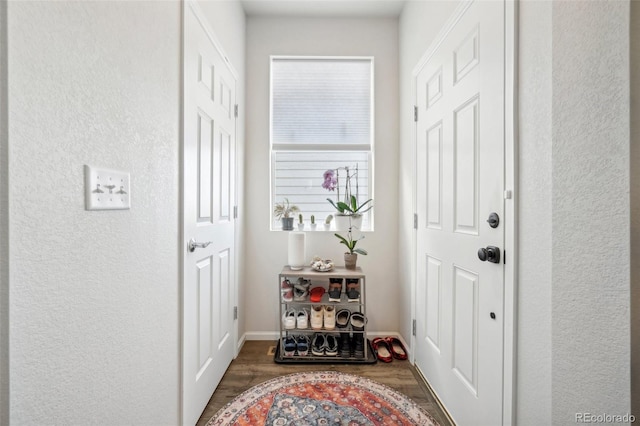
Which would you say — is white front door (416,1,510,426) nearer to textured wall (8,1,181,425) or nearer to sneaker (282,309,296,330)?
sneaker (282,309,296,330)

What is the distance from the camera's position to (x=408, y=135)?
206 centimetres

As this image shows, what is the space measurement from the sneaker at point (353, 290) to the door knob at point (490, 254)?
1.06 m

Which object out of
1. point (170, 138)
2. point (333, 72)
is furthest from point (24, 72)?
point (333, 72)

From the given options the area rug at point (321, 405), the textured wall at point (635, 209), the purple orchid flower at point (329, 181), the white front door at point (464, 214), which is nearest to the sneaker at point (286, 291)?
the area rug at point (321, 405)

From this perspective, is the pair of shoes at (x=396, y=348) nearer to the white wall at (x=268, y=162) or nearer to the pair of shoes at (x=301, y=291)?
the white wall at (x=268, y=162)

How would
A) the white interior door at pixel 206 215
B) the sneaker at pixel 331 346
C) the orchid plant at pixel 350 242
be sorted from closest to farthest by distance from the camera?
the white interior door at pixel 206 215, the sneaker at pixel 331 346, the orchid plant at pixel 350 242

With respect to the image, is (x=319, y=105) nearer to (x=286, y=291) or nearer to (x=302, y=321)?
(x=286, y=291)

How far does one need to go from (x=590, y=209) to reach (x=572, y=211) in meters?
0.05

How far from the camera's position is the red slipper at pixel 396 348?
1.99m

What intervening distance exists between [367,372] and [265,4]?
9.10 ft

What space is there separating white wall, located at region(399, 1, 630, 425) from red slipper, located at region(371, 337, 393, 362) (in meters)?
1.03

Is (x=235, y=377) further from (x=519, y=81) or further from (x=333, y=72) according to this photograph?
(x=333, y=72)

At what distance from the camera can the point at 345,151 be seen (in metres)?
2.34

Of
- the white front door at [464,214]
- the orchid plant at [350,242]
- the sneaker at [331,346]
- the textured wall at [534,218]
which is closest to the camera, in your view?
the textured wall at [534,218]
